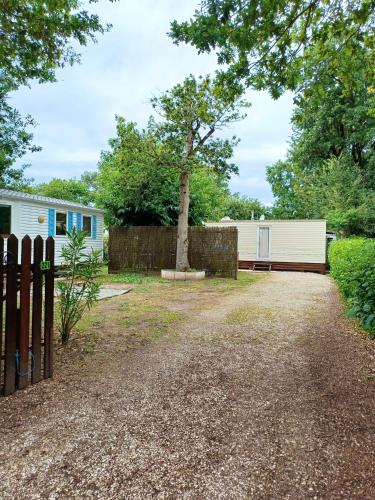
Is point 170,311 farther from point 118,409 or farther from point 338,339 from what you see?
point 118,409

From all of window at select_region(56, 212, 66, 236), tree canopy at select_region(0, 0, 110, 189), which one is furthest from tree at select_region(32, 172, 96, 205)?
tree canopy at select_region(0, 0, 110, 189)

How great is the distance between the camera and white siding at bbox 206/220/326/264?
51.3 ft

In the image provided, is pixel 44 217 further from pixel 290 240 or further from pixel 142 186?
pixel 290 240

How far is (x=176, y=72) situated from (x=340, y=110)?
41.8 ft

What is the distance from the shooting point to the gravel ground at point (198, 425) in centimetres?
169

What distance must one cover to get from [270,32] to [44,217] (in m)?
9.85

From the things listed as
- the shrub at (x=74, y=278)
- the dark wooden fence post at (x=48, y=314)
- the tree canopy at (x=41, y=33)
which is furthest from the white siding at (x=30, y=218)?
the dark wooden fence post at (x=48, y=314)

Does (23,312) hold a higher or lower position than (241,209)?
lower

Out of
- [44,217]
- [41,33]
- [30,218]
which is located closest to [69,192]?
[44,217]

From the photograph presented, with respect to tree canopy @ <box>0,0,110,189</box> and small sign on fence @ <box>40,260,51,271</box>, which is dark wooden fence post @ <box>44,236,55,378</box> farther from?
tree canopy @ <box>0,0,110,189</box>

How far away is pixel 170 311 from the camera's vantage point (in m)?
5.98

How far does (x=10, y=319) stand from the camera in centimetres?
262

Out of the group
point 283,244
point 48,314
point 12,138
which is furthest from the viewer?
point 283,244

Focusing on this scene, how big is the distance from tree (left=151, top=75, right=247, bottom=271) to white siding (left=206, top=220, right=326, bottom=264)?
5.65 metres
